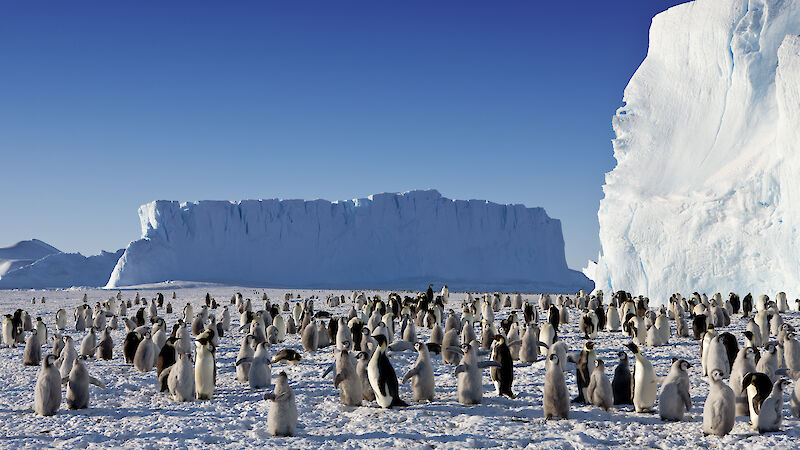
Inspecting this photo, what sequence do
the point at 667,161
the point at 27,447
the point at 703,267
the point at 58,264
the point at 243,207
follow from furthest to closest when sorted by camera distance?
the point at 58,264 < the point at 243,207 < the point at 667,161 < the point at 703,267 < the point at 27,447

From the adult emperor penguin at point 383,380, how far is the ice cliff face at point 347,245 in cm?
4535

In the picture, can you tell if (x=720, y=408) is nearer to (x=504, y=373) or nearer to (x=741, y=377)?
(x=741, y=377)

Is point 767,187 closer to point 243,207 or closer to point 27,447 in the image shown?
point 27,447

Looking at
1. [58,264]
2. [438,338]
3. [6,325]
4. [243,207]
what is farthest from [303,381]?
[58,264]

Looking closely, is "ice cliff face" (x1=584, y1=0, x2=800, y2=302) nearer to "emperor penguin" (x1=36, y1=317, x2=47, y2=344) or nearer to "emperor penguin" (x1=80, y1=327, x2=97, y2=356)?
"emperor penguin" (x1=80, y1=327, x2=97, y2=356)

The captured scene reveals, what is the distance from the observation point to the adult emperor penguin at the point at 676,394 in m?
6.22

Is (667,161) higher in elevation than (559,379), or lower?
higher

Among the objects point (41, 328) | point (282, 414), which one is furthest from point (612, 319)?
point (41, 328)

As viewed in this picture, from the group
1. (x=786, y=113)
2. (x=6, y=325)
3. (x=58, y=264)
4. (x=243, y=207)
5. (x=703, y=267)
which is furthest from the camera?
(x=58, y=264)

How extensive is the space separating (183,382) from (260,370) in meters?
1.00

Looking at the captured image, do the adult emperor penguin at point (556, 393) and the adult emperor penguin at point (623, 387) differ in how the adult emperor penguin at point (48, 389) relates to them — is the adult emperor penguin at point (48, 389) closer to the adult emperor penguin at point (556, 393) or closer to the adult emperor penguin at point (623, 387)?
the adult emperor penguin at point (556, 393)

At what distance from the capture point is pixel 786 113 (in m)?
19.9

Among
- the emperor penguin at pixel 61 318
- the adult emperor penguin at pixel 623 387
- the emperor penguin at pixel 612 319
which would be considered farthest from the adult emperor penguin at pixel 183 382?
the emperor penguin at pixel 61 318

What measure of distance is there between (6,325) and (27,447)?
7.80 metres
